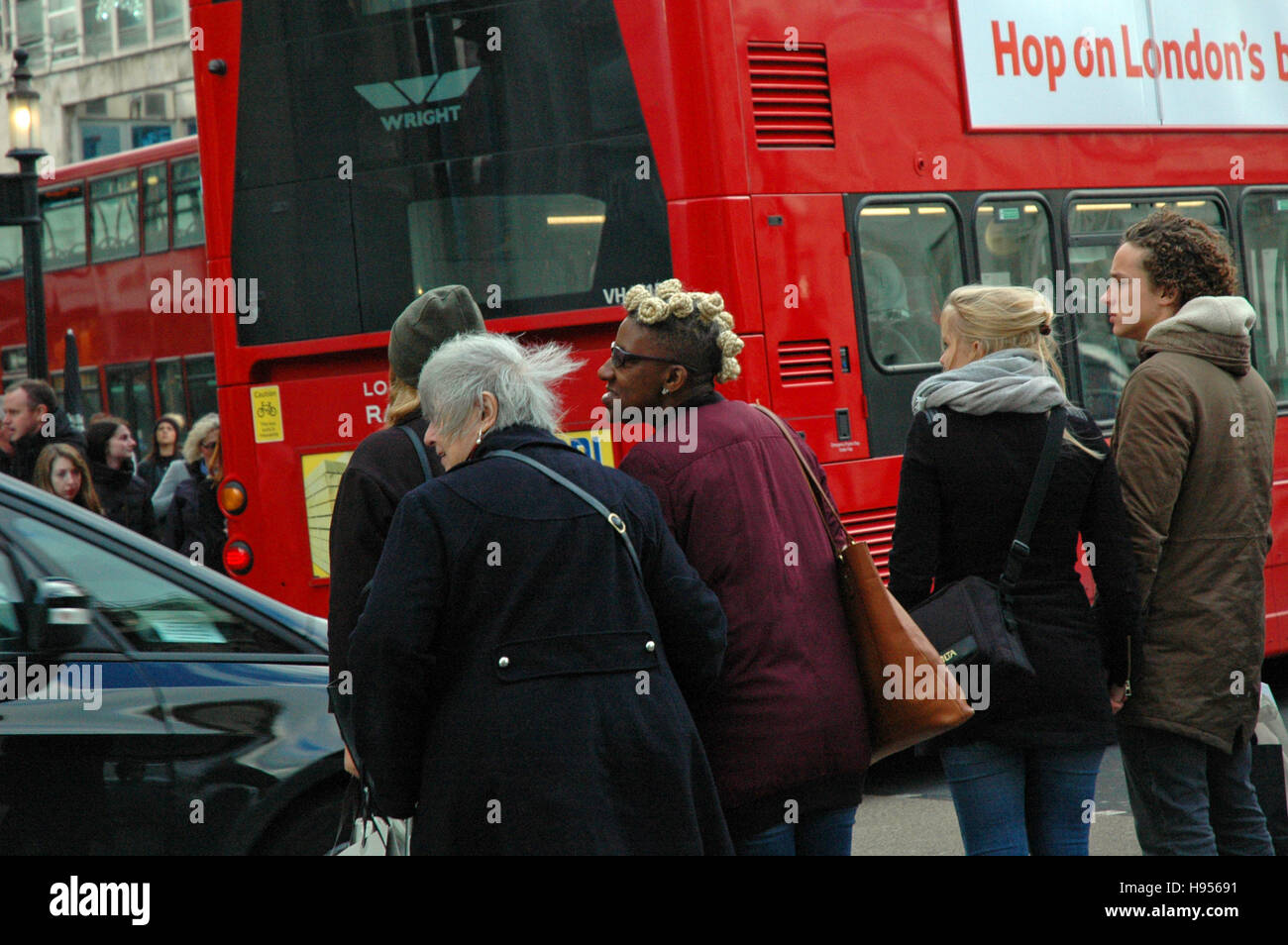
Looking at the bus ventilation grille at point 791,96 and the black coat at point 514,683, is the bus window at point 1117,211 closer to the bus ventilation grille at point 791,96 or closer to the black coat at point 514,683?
the bus ventilation grille at point 791,96

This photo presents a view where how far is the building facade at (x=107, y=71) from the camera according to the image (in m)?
36.3

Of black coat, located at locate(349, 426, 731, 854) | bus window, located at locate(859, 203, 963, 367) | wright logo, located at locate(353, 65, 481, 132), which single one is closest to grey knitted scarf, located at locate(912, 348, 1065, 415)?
black coat, located at locate(349, 426, 731, 854)

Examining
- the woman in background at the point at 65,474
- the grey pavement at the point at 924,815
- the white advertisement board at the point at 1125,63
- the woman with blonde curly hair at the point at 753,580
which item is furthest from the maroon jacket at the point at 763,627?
the woman in background at the point at 65,474

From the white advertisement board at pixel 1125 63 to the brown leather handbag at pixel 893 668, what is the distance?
4282mm

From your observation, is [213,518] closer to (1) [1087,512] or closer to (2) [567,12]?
(2) [567,12]

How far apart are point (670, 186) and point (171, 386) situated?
1321cm

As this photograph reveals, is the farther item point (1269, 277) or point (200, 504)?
point (200, 504)

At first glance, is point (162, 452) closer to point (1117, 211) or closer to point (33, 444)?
point (33, 444)

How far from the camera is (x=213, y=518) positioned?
1038cm

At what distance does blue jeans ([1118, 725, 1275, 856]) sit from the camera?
3.77 meters

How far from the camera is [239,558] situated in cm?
731

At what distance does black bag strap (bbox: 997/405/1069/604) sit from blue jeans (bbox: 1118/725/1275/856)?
0.60 m

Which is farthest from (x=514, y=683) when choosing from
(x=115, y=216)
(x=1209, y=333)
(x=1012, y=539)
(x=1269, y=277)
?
(x=115, y=216)
